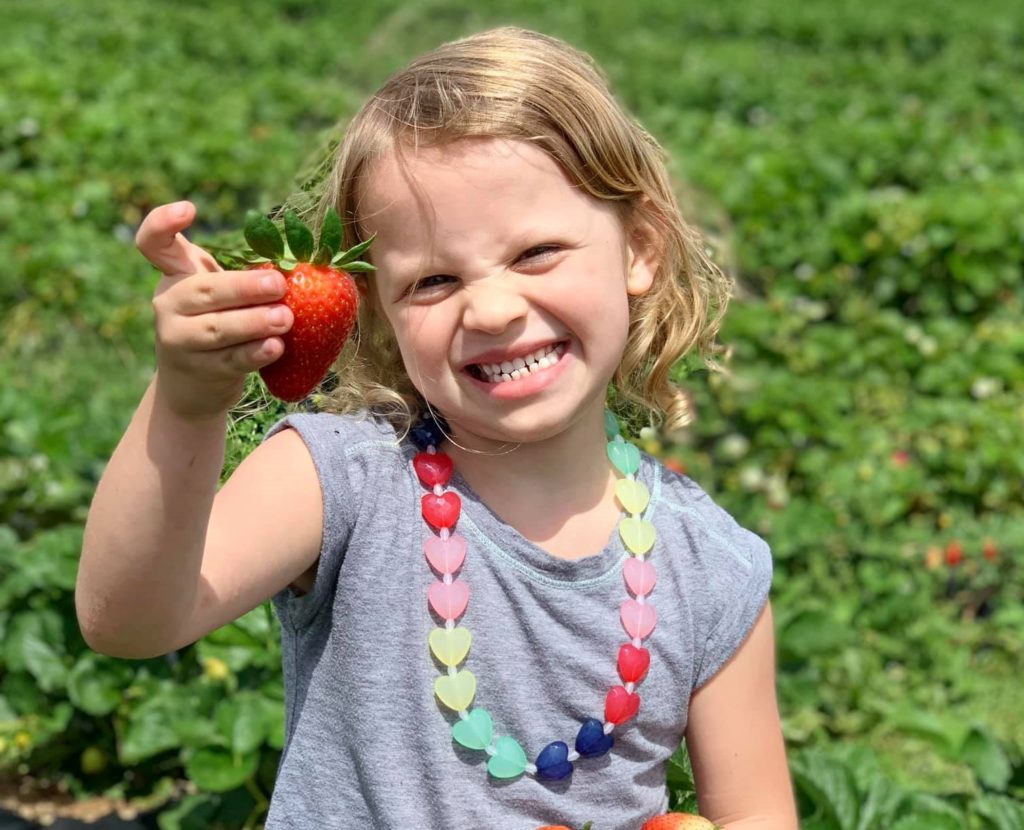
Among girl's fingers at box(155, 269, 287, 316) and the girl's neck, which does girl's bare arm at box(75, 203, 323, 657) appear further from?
the girl's neck

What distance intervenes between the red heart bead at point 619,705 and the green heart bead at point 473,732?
0.14m

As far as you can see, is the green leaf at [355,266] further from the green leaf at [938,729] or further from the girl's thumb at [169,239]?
the green leaf at [938,729]

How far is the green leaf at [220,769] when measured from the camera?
2381 mm

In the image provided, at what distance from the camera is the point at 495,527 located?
1.58 m

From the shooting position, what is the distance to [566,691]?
61.8 inches

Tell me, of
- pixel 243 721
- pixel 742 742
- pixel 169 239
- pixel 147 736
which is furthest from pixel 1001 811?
pixel 169 239

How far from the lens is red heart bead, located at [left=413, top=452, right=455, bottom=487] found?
62.7 inches

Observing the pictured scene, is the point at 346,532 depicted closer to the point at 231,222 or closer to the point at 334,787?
the point at 334,787

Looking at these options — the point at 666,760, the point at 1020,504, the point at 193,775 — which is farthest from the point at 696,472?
the point at 666,760

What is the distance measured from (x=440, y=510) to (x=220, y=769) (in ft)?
3.54

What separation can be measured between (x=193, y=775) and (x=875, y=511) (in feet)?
7.55

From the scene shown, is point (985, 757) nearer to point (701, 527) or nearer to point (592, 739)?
point (701, 527)

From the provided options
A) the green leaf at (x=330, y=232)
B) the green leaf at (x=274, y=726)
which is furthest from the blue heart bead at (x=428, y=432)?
the green leaf at (x=274, y=726)

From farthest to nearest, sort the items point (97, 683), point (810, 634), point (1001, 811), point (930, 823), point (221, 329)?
1. point (810, 634)
2. point (97, 683)
3. point (1001, 811)
4. point (930, 823)
5. point (221, 329)
